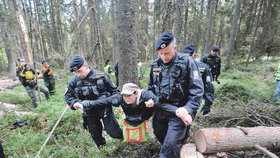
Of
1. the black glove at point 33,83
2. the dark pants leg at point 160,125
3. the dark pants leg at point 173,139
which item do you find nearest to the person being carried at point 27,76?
the black glove at point 33,83

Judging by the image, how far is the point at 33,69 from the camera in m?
8.71

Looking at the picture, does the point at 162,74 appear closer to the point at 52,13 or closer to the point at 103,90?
the point at 103,90

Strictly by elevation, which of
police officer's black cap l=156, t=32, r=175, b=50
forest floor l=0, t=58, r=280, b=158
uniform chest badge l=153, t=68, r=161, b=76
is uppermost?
police officer's black cap l=156, t=32, r=175, b=50

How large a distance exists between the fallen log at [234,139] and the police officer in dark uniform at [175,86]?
384 mm

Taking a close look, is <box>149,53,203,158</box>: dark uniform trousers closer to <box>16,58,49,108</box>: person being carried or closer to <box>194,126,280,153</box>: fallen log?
<box>194,126,280,153</box>: fallen log

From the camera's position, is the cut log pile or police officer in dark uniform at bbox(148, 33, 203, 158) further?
the cut log pile

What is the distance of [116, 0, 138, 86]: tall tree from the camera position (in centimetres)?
491

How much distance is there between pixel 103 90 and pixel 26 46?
580 centimetres

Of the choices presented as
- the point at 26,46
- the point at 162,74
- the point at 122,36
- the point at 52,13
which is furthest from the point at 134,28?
the point at 52,13

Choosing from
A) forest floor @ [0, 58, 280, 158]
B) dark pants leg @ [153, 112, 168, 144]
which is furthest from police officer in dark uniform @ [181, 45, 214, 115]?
dark pants leg @ [153, 112, 168, 144]

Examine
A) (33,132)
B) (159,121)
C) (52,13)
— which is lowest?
(33,132)

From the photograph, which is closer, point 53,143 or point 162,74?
point 162,74

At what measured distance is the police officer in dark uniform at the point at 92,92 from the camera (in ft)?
13.4

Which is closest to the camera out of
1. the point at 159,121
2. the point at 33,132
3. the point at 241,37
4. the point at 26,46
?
the point at 159,121
